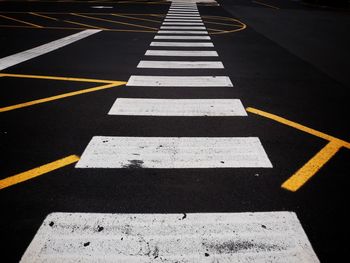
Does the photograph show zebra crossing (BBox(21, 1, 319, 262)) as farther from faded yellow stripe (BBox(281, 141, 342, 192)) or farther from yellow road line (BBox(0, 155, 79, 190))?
faded yellow stripe (BBox(281, 141, 342, 192))

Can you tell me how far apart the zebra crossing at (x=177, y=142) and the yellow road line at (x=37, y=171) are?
0.53 feet

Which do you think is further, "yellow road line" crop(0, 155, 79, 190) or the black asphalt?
"yellow road line" crop(0, 155, 79, 190)

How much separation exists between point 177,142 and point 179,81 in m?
2.83

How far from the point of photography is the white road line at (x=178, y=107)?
5.07 m

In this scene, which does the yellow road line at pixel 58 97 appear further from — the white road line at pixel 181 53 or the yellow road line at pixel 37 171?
the white road line at pixel 181 53

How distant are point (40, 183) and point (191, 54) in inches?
266

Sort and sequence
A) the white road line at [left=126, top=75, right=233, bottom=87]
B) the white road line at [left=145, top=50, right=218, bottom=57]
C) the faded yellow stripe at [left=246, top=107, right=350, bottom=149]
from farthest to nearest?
1. the white road line at [left=145, top=50, right=218, bottom=57]
2. the white road line at [left=126, top=75, right=233, bottom=87]
3. the faded yellow stripe at [left=246, top=107, right=350, bottom=149]

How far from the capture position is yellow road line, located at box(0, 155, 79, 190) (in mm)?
3262

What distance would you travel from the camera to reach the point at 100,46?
31.1 feet

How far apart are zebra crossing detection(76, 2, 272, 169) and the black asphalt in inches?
5.9

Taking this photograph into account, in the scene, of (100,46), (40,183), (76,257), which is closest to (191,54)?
(100,46)

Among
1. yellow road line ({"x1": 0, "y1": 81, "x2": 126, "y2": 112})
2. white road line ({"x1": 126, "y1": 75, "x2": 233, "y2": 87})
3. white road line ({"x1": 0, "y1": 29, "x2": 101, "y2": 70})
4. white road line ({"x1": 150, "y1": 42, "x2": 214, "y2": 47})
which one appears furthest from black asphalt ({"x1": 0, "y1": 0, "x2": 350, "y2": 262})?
white road line ({"x1": 150, "y1": 42, "x2": 214, "y2": 47})

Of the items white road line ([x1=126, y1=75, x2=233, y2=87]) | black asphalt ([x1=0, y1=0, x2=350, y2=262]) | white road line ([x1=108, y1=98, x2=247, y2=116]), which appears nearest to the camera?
black asphalt ([x1=0, y1=0, x2=350, y2=262])

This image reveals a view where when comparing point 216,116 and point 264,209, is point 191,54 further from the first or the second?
point 264,209
